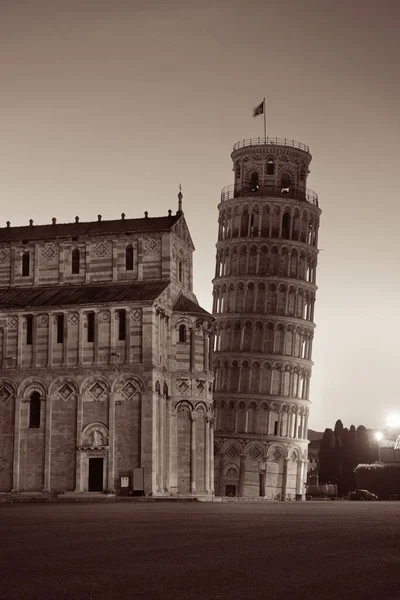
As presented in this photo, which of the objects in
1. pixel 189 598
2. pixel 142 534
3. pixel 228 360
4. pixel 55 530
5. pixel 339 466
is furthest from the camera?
pixel 339 466

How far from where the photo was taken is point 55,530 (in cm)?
2877

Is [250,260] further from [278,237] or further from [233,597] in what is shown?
[233,597]

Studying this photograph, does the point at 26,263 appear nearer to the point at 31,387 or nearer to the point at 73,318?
the point at 73,318

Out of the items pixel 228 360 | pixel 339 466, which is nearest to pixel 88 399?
pixel 228 360

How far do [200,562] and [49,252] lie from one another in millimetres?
69040

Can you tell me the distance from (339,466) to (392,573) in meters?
139

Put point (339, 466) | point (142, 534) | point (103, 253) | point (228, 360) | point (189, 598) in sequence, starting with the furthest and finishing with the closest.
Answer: point (339, 466), point (228, 360), point (103, 253), point (142, 534), point (189, 598)

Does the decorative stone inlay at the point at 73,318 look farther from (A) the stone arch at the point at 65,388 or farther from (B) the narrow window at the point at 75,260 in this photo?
(B) the narrow window at the point at 75,260

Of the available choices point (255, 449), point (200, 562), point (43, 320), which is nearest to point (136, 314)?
point (43, 320)

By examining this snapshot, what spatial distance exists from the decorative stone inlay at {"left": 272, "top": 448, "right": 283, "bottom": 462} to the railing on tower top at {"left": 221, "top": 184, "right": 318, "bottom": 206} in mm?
27708

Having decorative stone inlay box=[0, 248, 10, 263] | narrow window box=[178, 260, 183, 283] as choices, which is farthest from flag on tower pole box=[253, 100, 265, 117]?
decorative stone inlay box=[0, 248, 10, 263]

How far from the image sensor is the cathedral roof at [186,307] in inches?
3292

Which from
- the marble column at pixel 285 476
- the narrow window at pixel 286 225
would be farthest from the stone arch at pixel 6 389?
the narrow window at pixel 286 225

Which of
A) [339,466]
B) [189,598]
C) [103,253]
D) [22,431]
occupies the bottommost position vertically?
[339,466]
